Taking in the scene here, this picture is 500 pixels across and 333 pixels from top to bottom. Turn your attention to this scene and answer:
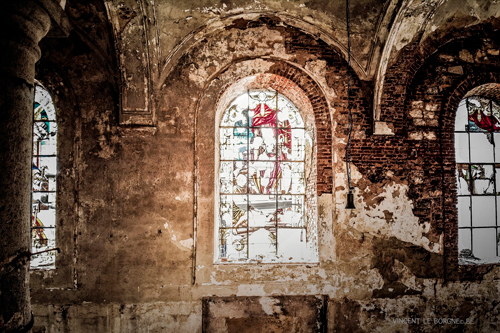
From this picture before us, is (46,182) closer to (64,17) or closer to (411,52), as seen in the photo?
(64,17)

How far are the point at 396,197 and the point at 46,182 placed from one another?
584cm

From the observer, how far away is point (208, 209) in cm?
484

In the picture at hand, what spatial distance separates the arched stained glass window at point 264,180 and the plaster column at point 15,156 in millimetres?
3292

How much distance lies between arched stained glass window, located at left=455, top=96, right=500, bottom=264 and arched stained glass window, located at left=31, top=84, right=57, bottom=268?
7214mm

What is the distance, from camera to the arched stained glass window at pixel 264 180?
17.6 feet

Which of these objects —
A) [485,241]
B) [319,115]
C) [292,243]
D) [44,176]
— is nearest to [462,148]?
[485,241]

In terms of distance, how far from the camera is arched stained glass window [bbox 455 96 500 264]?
220 inches

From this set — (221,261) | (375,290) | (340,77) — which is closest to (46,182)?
(221,261)

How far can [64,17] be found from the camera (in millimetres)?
2648

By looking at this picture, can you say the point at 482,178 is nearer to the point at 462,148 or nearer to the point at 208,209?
the point at 462,148

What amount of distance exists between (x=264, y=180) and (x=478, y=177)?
405cm

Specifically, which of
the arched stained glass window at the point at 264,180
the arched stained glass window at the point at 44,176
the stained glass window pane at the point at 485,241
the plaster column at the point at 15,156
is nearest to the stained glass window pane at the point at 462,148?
the stained glass window pane at the point at 485,241

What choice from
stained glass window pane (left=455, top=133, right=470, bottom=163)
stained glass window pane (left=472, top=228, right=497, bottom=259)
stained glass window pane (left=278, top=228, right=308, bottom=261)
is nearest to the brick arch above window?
stained glass window pane (left=278, top=228, right=308, bottom=261)

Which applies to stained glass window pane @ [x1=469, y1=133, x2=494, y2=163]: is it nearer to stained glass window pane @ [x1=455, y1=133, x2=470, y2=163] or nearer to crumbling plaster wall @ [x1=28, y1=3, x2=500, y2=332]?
stained glass window pane @ [x1=455, y1=133, x2=470, y2=163]
